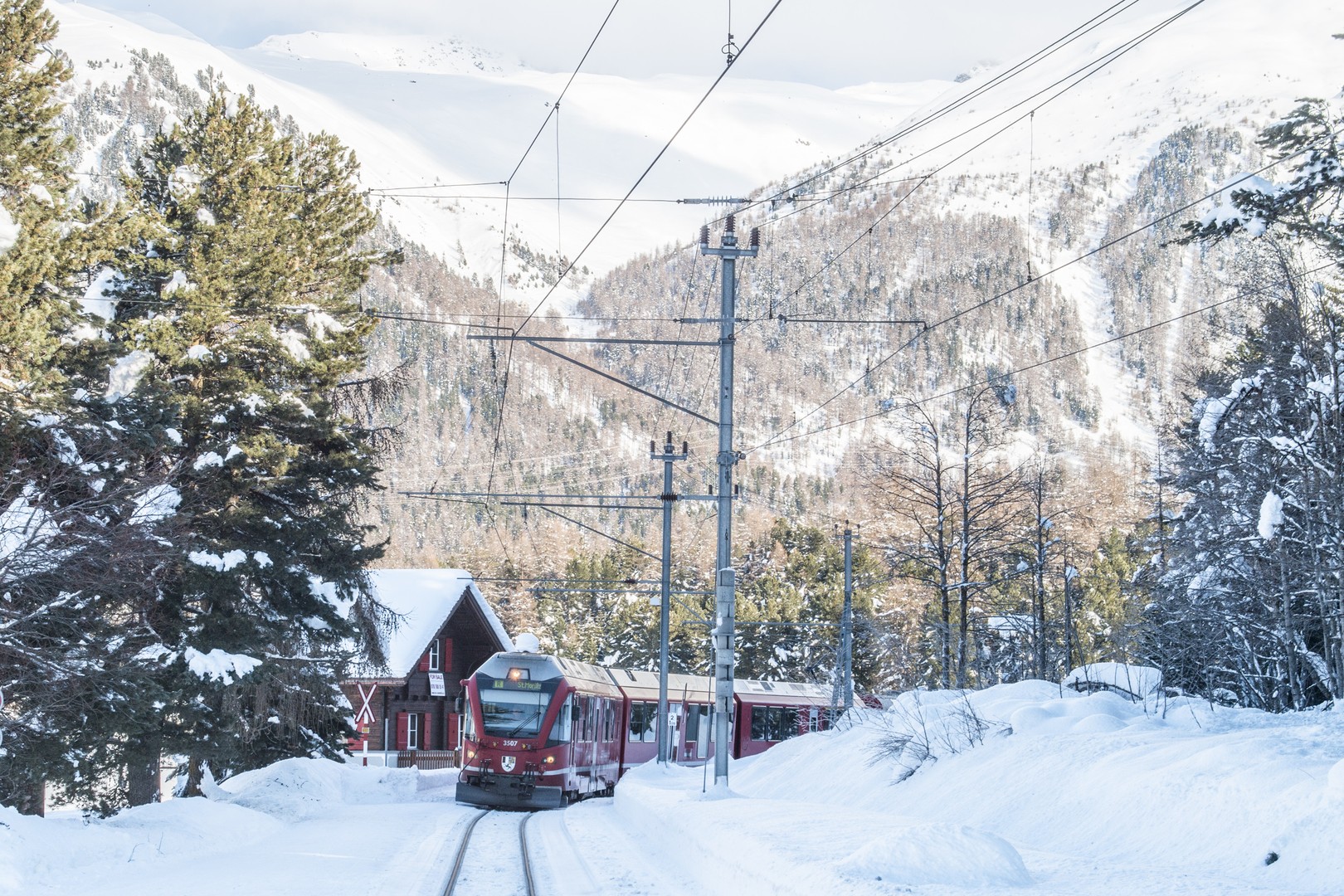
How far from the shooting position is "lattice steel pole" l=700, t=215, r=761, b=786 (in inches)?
729

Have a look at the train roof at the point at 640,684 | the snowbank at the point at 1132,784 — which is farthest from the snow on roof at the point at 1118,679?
the train roof at the point at 640,684

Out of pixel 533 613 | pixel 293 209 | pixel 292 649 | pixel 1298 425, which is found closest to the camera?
pixel 1298 425

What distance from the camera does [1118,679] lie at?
69.8 feet

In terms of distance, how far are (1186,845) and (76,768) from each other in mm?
13335

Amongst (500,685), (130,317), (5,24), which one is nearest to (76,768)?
(130,317)

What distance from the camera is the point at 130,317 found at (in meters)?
21.8

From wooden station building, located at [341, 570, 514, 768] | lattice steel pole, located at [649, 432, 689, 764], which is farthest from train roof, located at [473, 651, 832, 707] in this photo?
wooden station building, located at [341, 570, 514, 768]

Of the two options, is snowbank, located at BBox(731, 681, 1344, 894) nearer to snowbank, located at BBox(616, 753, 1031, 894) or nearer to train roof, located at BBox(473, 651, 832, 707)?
snowbank, located at BBox(616, 753, 1031, 894)

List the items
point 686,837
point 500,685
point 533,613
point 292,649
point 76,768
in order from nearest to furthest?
point 686,837
point 76,768
point 292,649
point 500,685
point 533,613

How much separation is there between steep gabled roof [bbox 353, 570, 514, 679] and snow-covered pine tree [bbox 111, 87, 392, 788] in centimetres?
2064

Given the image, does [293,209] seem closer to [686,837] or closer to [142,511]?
[142,511]

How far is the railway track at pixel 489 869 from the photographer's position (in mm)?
13531

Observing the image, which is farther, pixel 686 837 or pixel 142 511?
pixel 142 511

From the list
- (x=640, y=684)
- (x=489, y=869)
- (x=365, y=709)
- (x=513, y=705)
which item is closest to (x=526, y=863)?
(x=489, y=869)
